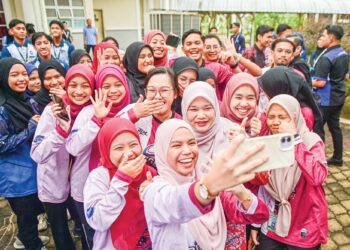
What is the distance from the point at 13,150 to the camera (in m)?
2.66

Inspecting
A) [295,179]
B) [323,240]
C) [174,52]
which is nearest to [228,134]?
[295,179]

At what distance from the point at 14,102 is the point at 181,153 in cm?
200

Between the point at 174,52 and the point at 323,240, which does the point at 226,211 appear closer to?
the point at 323,240

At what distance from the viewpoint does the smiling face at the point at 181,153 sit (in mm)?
1686

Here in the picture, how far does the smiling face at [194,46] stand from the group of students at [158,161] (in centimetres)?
82

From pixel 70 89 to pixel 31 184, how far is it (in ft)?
3.43

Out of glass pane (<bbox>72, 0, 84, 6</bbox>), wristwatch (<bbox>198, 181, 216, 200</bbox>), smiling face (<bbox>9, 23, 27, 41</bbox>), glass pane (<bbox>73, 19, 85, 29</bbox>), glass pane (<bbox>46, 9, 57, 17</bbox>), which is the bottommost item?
wristwatch (<bbox>198, 181, 216, 200</bbox>)

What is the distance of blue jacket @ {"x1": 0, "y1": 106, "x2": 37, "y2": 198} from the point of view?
2590 millimetres

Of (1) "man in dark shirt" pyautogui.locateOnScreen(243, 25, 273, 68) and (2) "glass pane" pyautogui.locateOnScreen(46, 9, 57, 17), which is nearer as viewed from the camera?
(1) "man in dark shirt" pyautogui.locateOnScreen(243, 25, 273, 68)

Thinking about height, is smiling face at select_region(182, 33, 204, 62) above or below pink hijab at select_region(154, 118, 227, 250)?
above

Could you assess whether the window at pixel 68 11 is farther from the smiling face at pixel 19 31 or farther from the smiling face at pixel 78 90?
A: the smiling face at pixel 78 90

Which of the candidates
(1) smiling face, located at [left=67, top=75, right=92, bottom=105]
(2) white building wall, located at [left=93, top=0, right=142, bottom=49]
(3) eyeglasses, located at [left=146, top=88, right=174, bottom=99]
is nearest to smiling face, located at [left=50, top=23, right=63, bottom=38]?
(1) smiling face, located at [left=67, top=75, right=92, bottom=105]

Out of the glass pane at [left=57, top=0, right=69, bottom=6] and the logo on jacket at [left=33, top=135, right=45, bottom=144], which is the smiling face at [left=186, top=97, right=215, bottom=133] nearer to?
the logo on jacket at [left=33, top=135, right=45, bottom=144]

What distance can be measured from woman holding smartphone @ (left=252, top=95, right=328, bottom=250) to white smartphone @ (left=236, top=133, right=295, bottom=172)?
3.40ft
